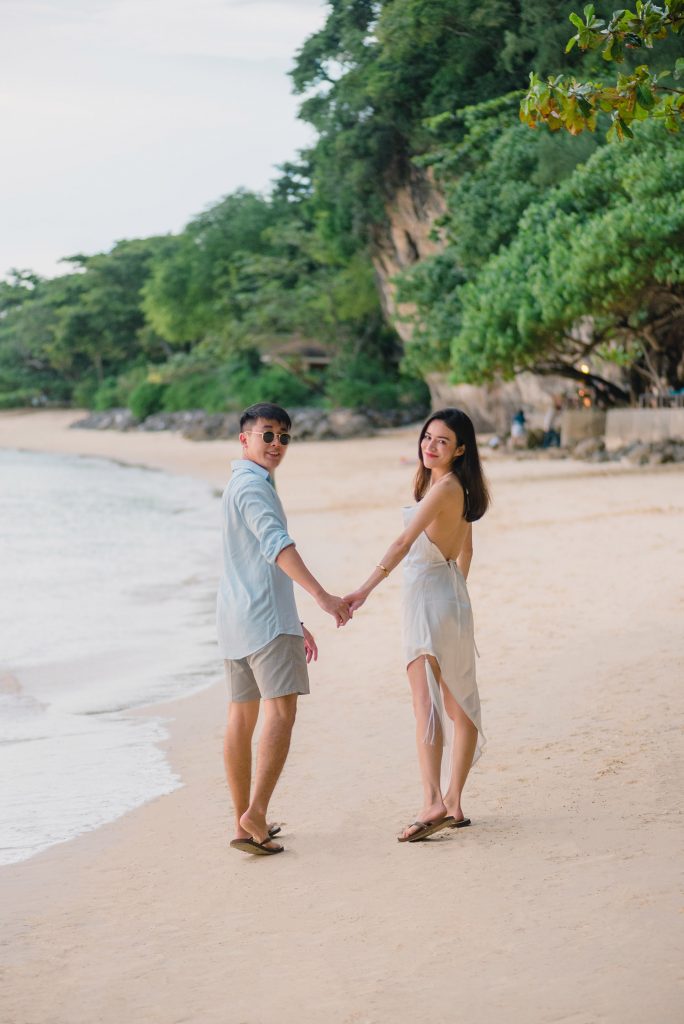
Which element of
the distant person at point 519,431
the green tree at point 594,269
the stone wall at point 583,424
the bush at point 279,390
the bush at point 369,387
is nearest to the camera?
the green tree at point 594,269

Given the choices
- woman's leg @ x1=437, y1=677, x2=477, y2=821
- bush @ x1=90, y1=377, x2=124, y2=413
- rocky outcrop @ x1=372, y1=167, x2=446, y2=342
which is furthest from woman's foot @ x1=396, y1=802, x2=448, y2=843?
bush @ x1=90, y1=377, x2=124, y2=413

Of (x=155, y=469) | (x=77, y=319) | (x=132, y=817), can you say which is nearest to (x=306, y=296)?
(x=155, y=469)

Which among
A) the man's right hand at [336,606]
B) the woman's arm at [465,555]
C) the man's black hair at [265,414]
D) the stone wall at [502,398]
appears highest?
the stone wall at [502,398]

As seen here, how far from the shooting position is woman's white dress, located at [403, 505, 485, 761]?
4773 millimetres

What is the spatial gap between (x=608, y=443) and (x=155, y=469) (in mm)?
16851

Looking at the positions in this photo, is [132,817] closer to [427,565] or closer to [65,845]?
[65,845]

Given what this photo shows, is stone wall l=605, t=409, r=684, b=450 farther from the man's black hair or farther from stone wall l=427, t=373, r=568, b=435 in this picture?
the man's black hair

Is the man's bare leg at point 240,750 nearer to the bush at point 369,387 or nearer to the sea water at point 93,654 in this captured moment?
the sea water at point 93,654

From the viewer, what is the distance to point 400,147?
35125 mm

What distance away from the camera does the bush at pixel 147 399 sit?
5866 centimetres

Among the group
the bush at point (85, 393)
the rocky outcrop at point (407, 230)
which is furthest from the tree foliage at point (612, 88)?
the bush at point (85, 393)

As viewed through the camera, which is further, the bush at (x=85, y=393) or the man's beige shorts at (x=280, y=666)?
the bush at (x=85, y=393)

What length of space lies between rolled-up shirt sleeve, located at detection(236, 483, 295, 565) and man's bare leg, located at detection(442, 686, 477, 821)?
915mm

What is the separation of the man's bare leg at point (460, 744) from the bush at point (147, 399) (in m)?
55.0
